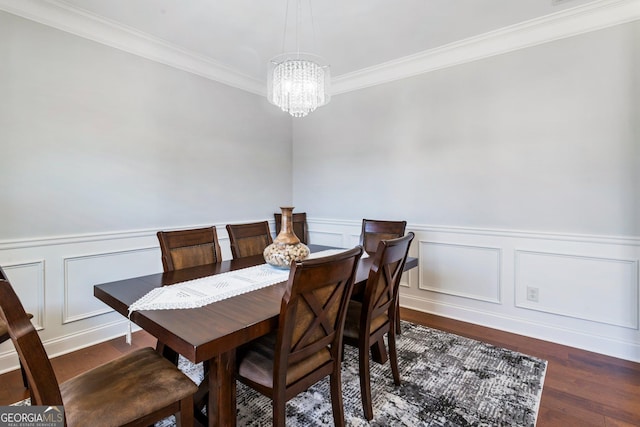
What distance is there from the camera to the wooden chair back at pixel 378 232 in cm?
273

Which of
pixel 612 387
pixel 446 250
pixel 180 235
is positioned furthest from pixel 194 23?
pixel 612 387

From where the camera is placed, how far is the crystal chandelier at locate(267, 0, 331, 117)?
2211 mm

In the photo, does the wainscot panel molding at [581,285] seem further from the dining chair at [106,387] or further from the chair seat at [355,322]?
the dining chair at [106,387]

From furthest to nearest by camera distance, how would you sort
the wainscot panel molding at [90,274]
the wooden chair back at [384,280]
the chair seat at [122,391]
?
the wainscot panel molding at [90,274]
the wooden chair back at [384,280]
the chair seat at [122,391]

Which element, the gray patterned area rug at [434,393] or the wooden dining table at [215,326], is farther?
the gray patterned area rug at [434,393]

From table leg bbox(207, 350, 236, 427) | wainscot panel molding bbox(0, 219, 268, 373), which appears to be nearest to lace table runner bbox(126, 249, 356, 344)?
table leg bbox(207, 350, 236, 427)

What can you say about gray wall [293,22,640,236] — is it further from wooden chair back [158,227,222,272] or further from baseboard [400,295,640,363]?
wooden chair back [158,227,222,272]

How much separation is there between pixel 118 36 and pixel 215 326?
267cm

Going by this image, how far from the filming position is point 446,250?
10.1 ft

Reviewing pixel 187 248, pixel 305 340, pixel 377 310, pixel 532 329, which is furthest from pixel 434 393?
pixel 187 248

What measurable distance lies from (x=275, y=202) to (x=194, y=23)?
2.11 meters

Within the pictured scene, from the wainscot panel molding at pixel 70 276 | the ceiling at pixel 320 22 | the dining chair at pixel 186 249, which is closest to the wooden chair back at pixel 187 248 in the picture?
the dining chair at pixel 186 249

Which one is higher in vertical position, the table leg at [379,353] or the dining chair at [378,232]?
the dining chair at [378,232]

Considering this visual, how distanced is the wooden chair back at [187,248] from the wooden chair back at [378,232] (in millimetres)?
1254
